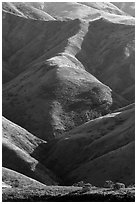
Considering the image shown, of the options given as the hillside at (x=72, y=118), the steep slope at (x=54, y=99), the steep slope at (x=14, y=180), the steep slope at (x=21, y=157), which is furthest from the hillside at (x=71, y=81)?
the steep slope at (x=14, y=180)

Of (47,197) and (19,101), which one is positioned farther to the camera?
(19,101)

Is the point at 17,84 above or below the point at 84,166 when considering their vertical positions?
below

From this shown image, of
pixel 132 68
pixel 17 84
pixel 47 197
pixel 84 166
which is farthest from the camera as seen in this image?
pixel 132 68

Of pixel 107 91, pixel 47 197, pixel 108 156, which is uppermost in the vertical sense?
pixel 47 197

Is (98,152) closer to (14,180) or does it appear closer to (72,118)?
(14,180)

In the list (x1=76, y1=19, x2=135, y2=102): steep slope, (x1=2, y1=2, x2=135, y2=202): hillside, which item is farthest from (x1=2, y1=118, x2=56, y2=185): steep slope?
(x1=76, y1=19, x2=135, y2=102): steep slope

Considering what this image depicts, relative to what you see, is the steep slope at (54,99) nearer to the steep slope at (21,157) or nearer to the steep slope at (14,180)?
the steep slope at (21,157)

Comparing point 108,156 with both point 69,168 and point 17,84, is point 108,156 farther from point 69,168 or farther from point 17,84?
point 17,84

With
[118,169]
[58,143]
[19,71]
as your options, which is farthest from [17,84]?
[118,169]
